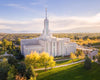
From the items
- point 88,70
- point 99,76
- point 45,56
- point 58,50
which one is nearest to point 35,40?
point 58,50

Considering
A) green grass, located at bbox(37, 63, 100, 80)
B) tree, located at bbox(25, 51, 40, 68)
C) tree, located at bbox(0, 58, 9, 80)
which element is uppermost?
tree, located at bbox(25, 51, 40, 68)

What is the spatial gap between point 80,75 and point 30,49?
23.9 m

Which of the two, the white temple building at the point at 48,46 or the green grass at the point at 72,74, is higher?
the white temple building at the point at 48,46

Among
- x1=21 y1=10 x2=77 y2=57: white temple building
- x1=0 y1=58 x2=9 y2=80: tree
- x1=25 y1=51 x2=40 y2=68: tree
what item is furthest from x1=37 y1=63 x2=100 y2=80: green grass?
x1=21 y1=10 x2=77 y2=57: white temple building

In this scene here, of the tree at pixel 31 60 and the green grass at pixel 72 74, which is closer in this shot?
the green grass at pixel 72 74

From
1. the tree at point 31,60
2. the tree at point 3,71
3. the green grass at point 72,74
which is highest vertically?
the tree at point 31,60

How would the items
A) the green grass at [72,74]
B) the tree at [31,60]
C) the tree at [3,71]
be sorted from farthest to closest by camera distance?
the tree at [31,60]
the green grass at [72,74]
the tree at [3,71]

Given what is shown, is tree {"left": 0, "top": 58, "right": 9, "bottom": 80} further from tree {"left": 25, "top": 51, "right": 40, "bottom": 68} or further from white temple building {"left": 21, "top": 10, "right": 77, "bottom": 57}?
white temple building {"left": 21, "top": 10, "right": 77, "bottom": 57}

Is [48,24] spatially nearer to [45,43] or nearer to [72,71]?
[45,43]

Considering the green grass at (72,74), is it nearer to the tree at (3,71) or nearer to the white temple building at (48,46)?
the tree at (3,71)

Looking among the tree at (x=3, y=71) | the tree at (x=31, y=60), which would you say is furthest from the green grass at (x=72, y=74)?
the tree at (x=3, y=71)

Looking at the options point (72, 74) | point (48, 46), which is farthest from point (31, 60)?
point (48, 46)

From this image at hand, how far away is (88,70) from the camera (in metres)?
30.0

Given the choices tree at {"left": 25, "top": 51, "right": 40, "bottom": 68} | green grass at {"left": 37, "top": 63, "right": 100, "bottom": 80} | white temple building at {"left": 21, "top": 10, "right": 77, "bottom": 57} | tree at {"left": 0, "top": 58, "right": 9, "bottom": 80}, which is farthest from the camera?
white temple building at {"left": 21, "top": 10, "right": 77, "bottom": 57}
